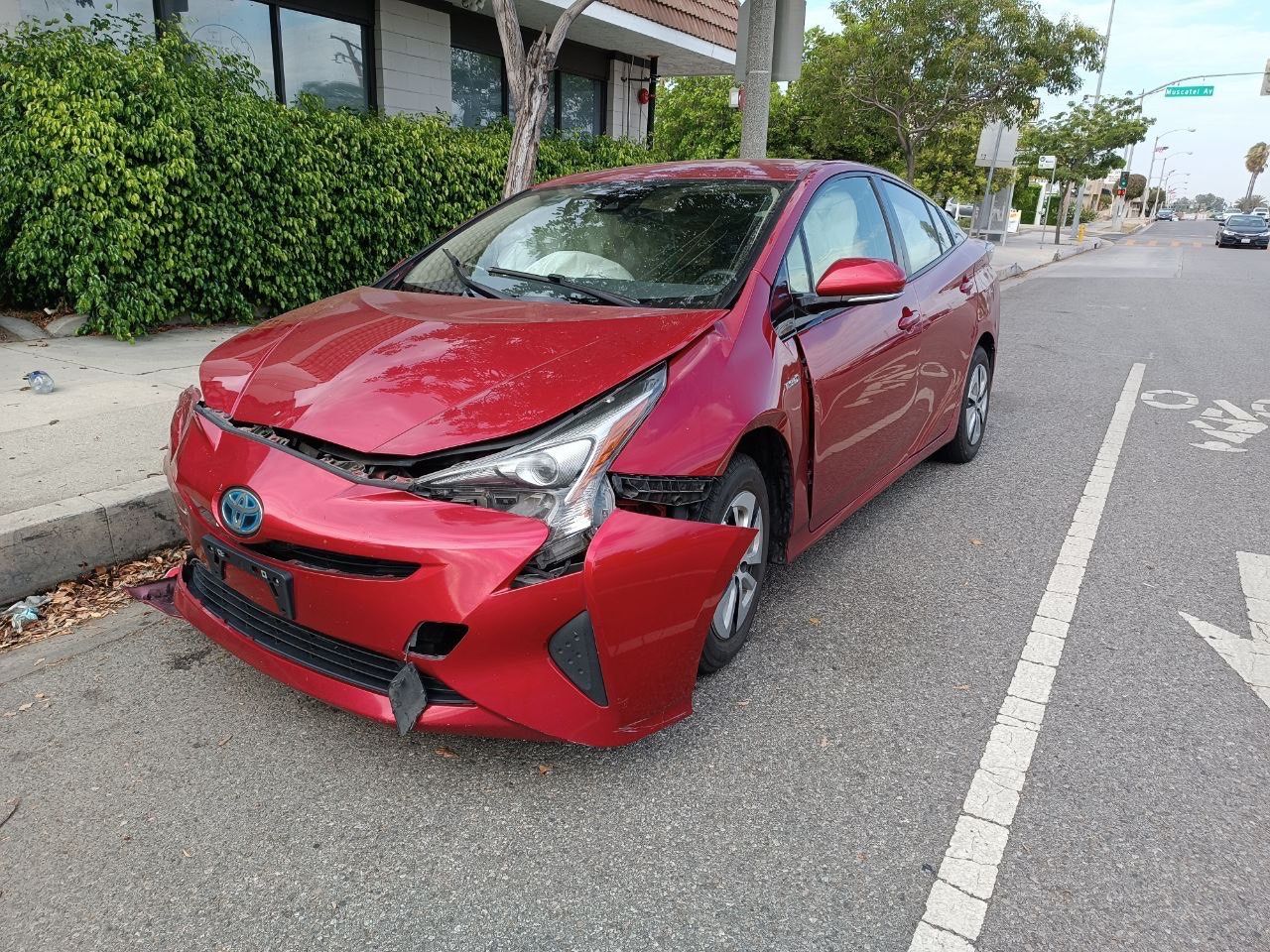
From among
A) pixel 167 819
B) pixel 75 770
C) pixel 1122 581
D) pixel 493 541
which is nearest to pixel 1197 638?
pixel 1122 581

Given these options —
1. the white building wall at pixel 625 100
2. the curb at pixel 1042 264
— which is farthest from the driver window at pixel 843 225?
the curb at pixel 1042 264

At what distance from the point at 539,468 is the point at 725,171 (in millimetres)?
2112

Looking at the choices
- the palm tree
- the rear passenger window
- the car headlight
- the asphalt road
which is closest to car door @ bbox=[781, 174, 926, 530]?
the rear passenger window

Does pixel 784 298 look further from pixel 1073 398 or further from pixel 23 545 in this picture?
pixel 1073 398

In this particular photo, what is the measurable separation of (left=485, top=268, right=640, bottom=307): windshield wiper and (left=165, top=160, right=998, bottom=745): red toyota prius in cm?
2

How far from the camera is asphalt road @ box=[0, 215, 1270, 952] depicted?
198 cm

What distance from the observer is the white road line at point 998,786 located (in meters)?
1.99

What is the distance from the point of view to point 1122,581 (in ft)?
12.4

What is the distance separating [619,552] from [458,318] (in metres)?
1.16

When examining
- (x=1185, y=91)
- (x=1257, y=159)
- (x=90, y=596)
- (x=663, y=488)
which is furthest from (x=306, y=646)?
(x=1257, y=159)

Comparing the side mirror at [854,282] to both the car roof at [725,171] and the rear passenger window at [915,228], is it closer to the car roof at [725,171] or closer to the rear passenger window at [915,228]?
the car roof at [725,171]

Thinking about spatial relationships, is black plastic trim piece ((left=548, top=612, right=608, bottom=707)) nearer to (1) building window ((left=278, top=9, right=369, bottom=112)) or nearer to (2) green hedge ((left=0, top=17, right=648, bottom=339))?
(2) green hedge ((left=0, top=17, right=648, bottom=339))

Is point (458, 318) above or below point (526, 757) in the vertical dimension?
above

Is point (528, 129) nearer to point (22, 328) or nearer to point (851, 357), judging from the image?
point (22, 328)
